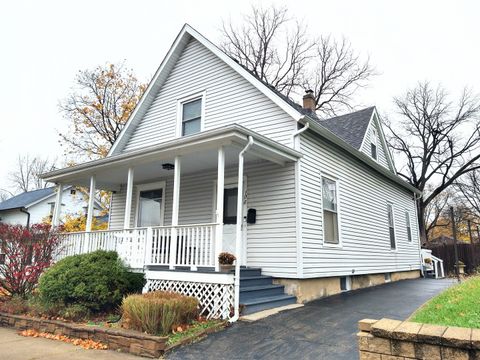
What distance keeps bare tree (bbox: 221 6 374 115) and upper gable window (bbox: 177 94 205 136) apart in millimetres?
15276

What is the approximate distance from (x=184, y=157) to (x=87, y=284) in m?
3.24

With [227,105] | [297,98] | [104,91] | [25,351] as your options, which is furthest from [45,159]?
[25,351]

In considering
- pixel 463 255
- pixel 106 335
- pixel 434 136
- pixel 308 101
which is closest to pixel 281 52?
pixel 434 136

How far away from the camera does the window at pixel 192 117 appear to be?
10.6 m

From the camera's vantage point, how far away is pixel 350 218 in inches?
394

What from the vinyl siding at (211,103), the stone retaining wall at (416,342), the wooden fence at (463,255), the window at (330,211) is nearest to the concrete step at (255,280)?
the window at (330,211)

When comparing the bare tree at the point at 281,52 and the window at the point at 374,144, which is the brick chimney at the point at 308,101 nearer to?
the window at the point at 374,144

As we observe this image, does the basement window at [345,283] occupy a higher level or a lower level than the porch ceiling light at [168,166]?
lower

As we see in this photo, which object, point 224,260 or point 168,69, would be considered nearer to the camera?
point 224,260

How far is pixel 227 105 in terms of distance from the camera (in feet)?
32.4

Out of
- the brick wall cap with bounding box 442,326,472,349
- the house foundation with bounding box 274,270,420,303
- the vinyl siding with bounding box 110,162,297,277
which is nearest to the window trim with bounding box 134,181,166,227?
the vinyl siding with bounding box 110,162,297,277

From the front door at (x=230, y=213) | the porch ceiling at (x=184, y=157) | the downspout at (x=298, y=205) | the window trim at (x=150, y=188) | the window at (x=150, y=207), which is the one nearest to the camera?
the porch ceiling at (x=184, y=157)

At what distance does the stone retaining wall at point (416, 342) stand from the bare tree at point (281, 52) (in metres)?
23.5

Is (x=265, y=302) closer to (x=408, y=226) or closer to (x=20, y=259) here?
(x=20, y=259)
